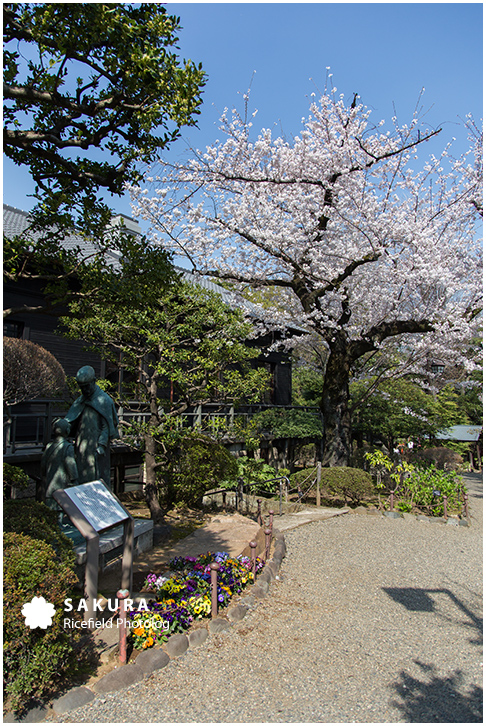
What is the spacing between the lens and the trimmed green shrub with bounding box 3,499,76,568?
4430 mm

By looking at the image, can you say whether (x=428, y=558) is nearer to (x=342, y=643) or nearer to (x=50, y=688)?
(x=342, y=643)

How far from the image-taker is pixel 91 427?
7.36 meters

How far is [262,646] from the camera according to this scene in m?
5.10

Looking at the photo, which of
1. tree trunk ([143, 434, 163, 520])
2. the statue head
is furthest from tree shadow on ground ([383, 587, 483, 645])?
the statue head

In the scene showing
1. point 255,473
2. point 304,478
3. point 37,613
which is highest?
point 37,613

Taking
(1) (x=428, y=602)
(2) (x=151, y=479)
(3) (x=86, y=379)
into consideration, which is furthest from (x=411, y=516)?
(3) (x=86, y=379)

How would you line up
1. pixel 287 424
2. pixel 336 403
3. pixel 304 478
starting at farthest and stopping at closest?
pixel 287 424 → pixel 336 403 → pixel 304 478

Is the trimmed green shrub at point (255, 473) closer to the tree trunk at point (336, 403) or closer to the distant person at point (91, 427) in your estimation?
the tree trunk at point (336, 403)

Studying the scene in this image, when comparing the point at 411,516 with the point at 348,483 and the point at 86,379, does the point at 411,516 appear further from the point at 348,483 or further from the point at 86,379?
the point at 86,379

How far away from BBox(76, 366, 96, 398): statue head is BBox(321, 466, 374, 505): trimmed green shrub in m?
8.79

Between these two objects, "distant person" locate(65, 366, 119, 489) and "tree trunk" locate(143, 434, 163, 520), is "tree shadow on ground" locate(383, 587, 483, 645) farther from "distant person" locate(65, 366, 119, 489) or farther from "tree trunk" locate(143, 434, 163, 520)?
"distant person" locate(65, 366, 119, 489)

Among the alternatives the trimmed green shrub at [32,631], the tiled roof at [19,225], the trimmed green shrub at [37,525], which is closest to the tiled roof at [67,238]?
the tiled roof at [19,225]

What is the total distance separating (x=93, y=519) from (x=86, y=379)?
276cm

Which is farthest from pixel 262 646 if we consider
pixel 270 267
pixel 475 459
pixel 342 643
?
pixel 475 459
